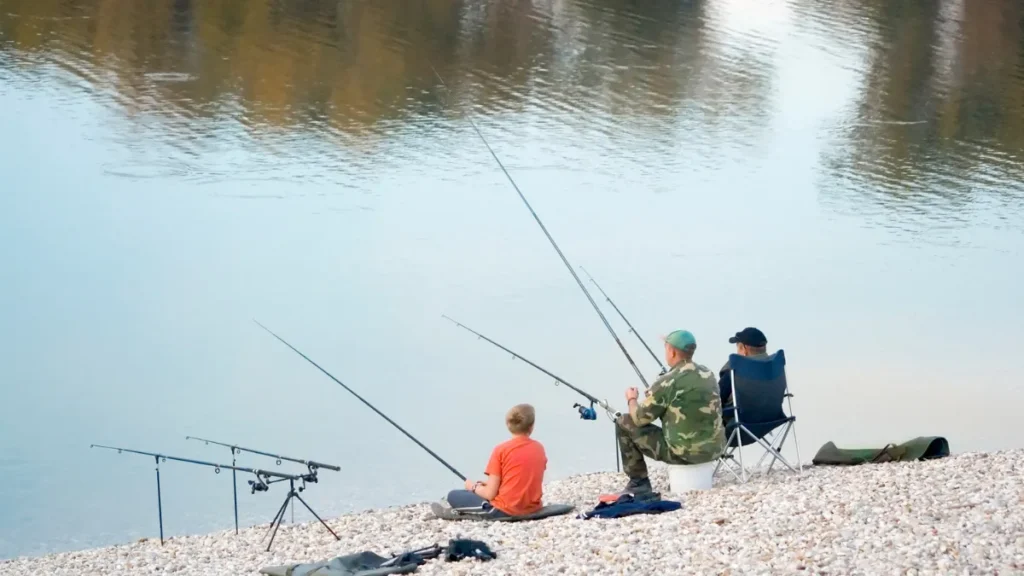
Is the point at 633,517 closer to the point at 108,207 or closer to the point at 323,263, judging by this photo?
the point at 323,263

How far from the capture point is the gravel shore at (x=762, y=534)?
4.69 m

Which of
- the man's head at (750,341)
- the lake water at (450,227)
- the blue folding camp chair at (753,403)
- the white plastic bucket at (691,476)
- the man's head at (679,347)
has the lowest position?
the lake water at (450,227)

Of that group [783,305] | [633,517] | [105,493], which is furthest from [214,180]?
[633,517]

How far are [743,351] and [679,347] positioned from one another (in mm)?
639

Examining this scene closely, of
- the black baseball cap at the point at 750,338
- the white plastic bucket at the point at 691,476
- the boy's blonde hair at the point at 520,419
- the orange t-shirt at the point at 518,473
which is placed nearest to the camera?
the boy's blonde hair at the point at 520,419

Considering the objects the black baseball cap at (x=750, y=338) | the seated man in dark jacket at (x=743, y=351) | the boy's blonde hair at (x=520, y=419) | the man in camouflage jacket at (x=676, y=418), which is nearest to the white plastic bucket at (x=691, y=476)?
the man in camouflage jacket at (x=676, y=418)

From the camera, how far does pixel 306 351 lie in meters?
12.4

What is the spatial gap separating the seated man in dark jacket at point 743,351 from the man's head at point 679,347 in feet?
1.30

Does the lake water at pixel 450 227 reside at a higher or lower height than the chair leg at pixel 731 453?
lower

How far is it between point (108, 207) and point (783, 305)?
25.7 ft

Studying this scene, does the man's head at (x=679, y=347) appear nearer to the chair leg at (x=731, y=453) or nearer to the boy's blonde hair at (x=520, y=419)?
the chair leg at (x=731, y=453)

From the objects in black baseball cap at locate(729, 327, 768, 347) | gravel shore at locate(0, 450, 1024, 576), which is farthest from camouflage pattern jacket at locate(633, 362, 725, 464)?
black baseball cap at locate(729, 327, 768, 347)

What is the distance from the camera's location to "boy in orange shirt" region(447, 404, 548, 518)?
18.8 feet

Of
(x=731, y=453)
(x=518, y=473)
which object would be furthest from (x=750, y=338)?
(x=518, y=473)
